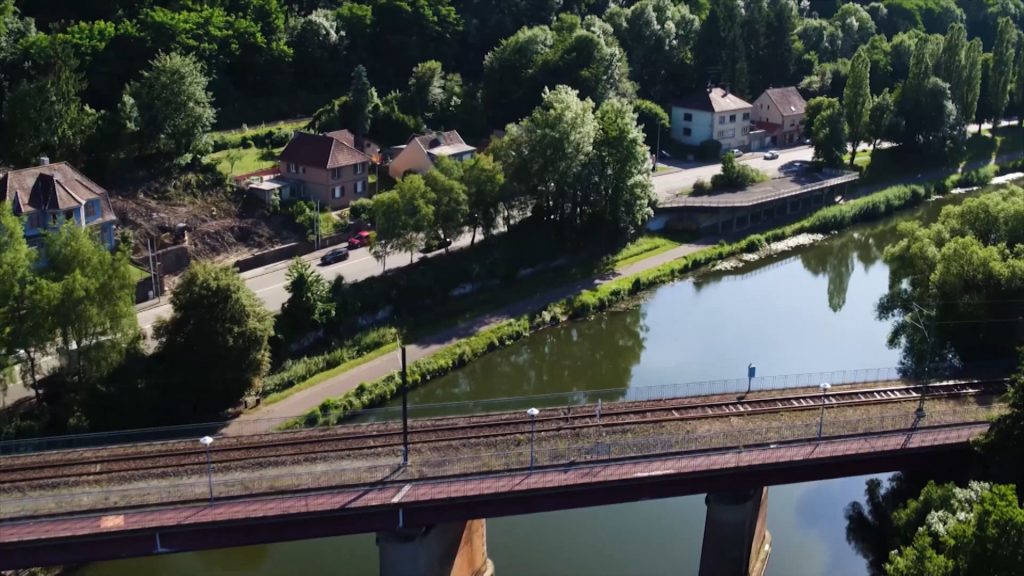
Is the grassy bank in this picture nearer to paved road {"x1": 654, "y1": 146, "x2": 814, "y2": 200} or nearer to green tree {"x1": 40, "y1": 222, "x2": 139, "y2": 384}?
paved road {"x1": 654, "y1": 146, "x2": 814, "y2": 200}

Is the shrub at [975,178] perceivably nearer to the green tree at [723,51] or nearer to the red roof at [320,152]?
the green tree at [723,51]

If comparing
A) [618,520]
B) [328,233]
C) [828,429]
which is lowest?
[618,520]

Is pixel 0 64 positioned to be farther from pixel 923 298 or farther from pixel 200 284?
pixel 923 298

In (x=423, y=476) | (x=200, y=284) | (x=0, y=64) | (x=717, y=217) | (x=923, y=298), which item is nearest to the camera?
(x=423, y=476)

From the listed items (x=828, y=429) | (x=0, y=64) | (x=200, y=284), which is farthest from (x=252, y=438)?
(x=0, y=64)

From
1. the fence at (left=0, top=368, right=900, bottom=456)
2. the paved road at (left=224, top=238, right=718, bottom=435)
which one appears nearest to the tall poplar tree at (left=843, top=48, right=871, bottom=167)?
the paved road at (left=224, top=238, right=718, bottom=435)

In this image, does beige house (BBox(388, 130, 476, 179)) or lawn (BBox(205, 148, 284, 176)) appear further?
beige house (BBox(388, 130, 476, 179))

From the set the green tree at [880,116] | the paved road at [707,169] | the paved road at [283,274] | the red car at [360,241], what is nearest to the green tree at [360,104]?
the red car at [360,241]
